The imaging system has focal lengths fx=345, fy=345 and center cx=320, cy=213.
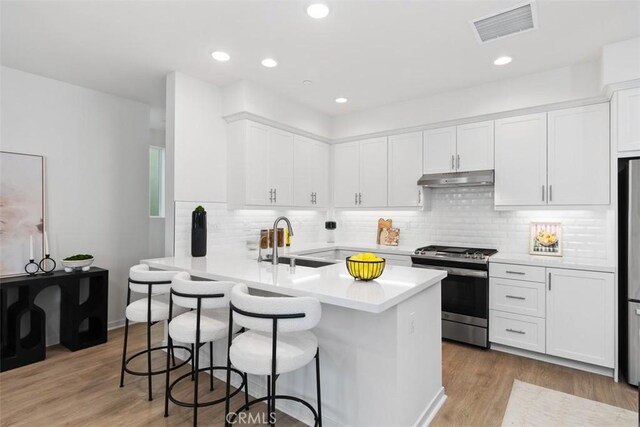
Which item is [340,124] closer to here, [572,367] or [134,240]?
[134,240]

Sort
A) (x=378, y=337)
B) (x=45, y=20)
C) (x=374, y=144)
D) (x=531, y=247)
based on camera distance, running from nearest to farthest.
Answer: (x=378, y=337) < (x=45, y=20) < (x=531, y=247) < (x=374, y=144)

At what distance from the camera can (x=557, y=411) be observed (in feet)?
8.03

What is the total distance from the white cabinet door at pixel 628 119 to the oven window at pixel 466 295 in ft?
5.41

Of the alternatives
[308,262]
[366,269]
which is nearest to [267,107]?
[308,262]

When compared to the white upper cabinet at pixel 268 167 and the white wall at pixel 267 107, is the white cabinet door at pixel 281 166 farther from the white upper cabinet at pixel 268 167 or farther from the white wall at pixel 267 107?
the white wall at pixel 267 107

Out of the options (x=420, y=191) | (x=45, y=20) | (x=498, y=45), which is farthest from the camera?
(x=420, y=191)

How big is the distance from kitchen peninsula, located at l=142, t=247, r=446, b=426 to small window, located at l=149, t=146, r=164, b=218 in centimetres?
373

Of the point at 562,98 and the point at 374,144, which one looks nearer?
the point at 562,98

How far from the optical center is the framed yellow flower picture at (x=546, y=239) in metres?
3.63

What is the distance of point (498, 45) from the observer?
292 centimetres

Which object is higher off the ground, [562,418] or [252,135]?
[252,135]

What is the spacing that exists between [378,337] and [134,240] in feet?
11.9

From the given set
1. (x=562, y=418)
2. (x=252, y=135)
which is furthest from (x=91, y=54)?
(x=562, y=418)

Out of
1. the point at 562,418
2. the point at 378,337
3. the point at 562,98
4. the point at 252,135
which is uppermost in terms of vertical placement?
the point at 562,98
